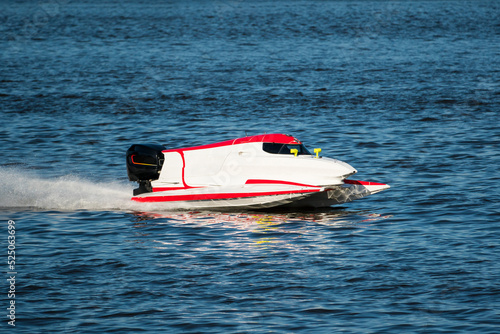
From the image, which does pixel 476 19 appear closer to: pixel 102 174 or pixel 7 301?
pixel 102 174

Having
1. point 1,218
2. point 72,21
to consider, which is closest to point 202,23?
point 72,21

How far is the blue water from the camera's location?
44.2ft

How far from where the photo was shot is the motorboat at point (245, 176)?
62.1ft

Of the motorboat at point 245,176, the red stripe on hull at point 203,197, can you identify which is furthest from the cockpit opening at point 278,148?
the red stripe on hull at point 203,197

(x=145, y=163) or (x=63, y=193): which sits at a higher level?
(x=145, y=163)

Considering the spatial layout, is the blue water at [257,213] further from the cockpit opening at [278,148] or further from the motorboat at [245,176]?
the cockpit opening at [278,148]

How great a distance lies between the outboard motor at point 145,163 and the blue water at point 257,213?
0.88m

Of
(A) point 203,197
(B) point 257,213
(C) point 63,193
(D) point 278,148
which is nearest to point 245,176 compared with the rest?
(B) point 257,213

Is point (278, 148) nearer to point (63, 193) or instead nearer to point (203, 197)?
point (203, 197)

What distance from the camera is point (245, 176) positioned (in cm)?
A: 1942

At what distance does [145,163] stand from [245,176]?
2.76 m

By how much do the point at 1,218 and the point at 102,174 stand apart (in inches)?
184

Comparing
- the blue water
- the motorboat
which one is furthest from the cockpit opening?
the blue water

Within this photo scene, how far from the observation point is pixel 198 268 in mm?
15383
